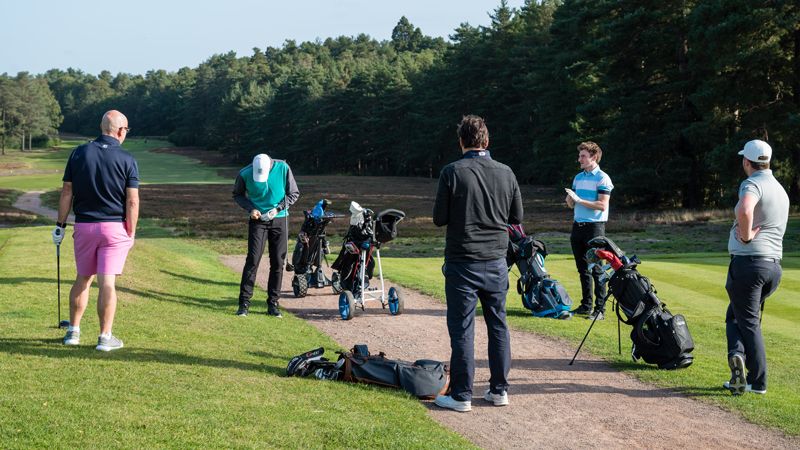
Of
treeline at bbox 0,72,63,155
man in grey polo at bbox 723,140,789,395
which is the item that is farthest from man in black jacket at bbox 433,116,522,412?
treeline at bbox 0,72,63,155

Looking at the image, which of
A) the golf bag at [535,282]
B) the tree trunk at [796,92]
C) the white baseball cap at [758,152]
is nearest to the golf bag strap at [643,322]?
the white baseball cap at [758,152]

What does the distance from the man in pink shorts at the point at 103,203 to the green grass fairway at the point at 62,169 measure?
56.6 metres

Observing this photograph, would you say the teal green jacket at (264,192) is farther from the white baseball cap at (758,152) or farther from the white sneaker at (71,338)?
the white baseball cap at (758,152)

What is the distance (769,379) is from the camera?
307 inches

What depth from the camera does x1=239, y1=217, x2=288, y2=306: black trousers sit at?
409 inches

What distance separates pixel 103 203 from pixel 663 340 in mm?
5578

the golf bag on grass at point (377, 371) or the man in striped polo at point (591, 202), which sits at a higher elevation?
the man in striped polo at point (591, 202)

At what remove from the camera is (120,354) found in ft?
24.4

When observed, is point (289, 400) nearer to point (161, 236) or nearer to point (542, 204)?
point (161, 236)

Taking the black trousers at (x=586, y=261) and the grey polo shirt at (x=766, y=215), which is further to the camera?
the black trousers at (x=586, y=261)

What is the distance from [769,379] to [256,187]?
648 centimetres

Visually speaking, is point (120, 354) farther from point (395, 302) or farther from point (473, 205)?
point (395, 302)

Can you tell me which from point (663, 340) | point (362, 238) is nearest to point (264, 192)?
point (362, 238)

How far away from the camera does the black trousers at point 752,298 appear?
6.84 m
